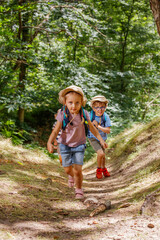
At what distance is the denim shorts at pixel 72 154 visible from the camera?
4.39m

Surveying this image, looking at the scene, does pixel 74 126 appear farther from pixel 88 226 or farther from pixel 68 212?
pixel 88 226

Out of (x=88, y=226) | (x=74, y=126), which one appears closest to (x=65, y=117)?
(x=74, y=126)

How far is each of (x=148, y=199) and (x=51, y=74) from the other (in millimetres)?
7976

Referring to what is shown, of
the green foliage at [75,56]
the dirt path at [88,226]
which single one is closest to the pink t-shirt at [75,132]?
the dirt path at [88,226]

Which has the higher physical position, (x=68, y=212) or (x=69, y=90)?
(x=69, y=90)

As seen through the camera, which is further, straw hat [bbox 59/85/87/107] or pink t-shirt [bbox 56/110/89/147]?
pink t-shirt [bbox 56/110/89/147]

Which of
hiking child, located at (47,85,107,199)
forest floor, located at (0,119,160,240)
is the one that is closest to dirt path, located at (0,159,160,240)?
forest floor, located at (0,119,160,240)

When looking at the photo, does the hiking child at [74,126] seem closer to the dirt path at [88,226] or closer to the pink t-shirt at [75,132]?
the pink t-shirt at [75,132]

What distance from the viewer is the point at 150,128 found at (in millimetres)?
8078

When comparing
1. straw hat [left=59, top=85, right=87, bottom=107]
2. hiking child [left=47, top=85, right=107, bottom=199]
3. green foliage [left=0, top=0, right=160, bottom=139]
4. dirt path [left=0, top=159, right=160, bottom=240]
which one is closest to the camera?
dirt path [left=0, top=159, right=160, bottom=240]

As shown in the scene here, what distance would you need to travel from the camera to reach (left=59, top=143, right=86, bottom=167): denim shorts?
4.39 metres

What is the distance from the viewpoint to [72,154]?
15.1ft

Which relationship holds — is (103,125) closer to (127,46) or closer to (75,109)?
(75,109)

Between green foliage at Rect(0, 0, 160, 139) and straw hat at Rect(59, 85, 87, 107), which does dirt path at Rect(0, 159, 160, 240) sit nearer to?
straw hat at Rect(59, 85, 87, 107)
